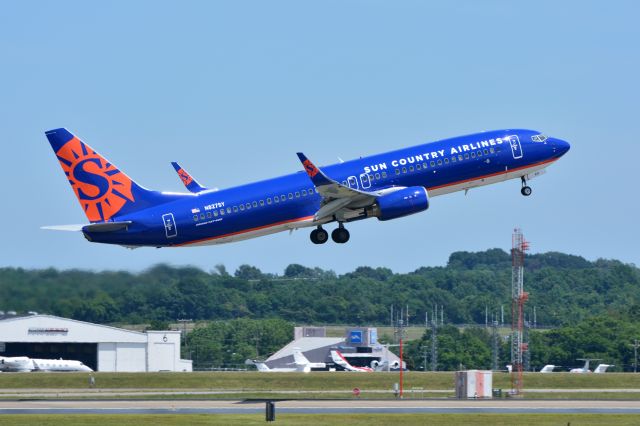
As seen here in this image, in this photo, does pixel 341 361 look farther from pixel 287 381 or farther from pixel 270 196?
pixel 270 196

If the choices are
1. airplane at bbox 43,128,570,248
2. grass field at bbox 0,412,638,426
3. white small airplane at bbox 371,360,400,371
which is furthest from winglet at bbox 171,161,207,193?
white small airplane at bbox 371,360,400,371

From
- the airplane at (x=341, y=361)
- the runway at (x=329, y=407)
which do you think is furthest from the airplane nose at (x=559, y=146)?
the airplane at (x=341, y=361)

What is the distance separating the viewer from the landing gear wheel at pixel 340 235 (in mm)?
87875

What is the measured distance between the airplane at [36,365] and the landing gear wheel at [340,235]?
49986 millimetres

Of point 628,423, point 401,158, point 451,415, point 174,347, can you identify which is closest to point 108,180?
point 401,158

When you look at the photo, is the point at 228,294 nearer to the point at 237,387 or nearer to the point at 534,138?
the point at 237,387

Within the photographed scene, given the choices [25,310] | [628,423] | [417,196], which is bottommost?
[628,423]

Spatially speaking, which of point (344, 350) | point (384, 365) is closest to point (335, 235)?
point (384, 365)

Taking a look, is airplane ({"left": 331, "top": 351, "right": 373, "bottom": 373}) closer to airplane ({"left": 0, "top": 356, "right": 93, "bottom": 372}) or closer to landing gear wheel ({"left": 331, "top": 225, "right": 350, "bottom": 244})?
airplane ({"left": 0, "top": 356, "right": 93, "bottom": 372})

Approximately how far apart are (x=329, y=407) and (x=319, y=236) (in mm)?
12773

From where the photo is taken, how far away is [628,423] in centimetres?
7062

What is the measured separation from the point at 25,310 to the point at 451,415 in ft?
109

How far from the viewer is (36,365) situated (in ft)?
422

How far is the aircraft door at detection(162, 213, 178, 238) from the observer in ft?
271
